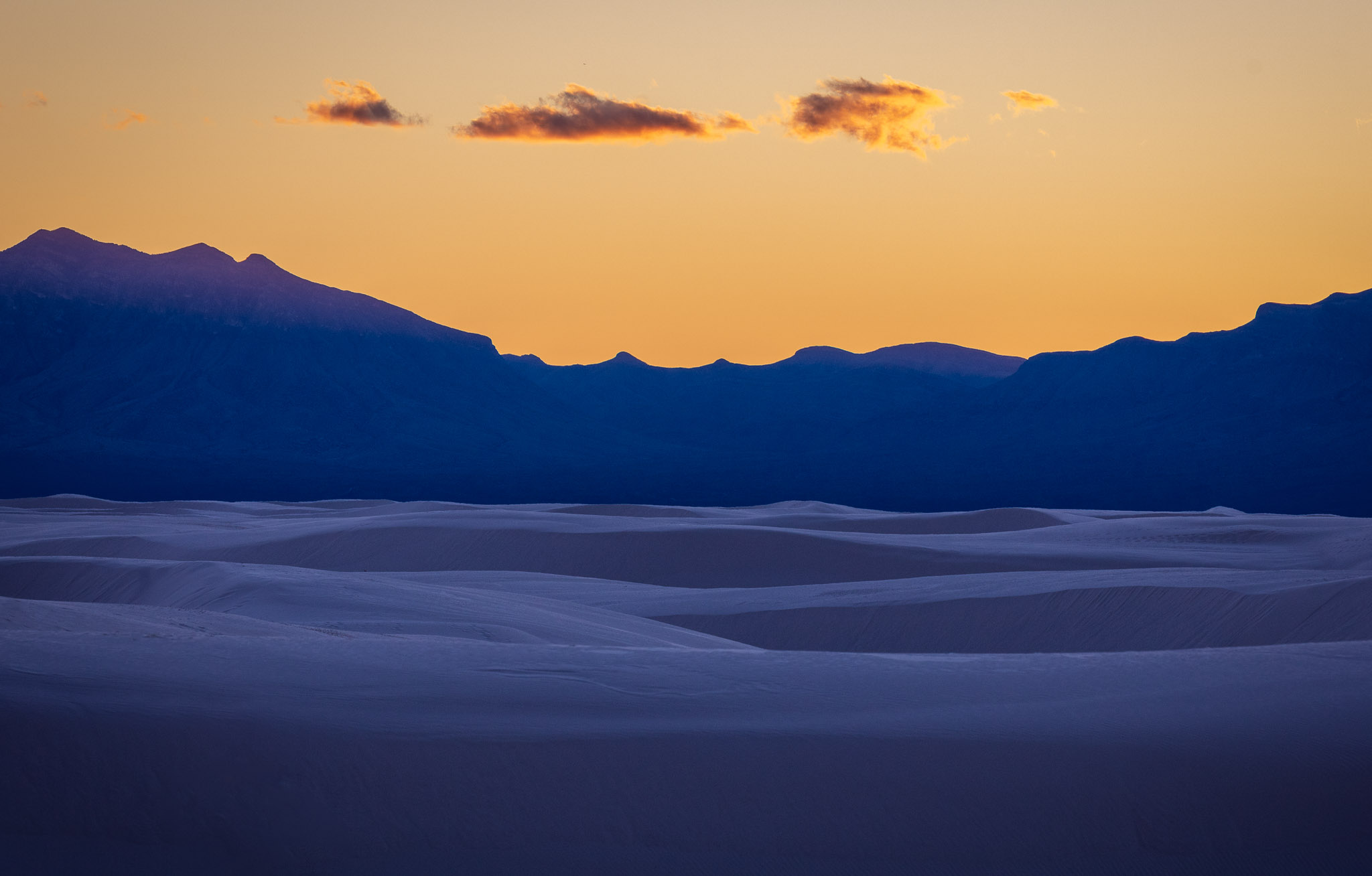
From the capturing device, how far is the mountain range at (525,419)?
94812 millimetres

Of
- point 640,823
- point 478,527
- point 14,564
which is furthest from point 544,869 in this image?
point 478,527

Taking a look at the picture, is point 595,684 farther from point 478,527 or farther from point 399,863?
point 478,527

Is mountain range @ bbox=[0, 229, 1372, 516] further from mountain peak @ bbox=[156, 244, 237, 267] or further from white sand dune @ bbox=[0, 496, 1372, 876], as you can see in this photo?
white sand dune @ bbox=[0, 496, 1372, 876]

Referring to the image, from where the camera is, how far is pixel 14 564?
31.7 ft

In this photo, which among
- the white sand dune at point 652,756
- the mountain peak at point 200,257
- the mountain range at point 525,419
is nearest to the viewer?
the white sand dune at point 652,756

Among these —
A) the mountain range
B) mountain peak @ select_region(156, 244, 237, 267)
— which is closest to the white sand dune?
the mountain range

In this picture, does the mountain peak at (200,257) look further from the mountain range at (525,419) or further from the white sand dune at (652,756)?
the white sand dune at (652,756)

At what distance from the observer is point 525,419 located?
126062 mm

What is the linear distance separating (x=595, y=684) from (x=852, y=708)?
724 millimetres

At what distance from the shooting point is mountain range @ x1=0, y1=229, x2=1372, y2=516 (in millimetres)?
94812

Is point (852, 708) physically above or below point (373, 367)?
below

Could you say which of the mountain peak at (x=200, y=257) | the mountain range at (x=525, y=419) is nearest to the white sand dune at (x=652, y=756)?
the mountain range at (x=525, y=419)

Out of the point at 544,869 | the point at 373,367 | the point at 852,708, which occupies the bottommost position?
the point at 544,869

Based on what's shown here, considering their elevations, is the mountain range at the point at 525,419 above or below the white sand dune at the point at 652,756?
above
